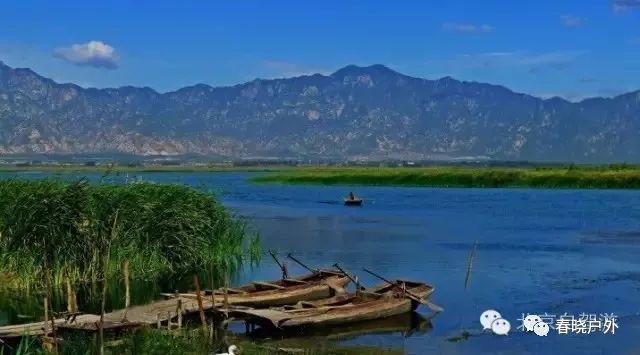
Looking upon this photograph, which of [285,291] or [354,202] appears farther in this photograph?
[354,202]

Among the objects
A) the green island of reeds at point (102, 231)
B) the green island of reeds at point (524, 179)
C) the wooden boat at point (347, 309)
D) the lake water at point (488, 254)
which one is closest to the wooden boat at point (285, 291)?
the wooden boat at point (347, 309)

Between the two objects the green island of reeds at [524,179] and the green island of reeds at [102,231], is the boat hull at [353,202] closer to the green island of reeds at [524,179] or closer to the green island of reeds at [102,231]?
the green island of reeds at [524,179]

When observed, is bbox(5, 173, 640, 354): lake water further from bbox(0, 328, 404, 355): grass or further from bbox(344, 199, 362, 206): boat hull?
bbox(344, 199, 362, 206): boat hull

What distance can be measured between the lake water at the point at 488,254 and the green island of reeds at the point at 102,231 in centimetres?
386

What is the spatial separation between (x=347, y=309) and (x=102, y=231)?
35.8 ft

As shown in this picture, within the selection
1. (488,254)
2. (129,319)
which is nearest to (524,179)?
(488,254)

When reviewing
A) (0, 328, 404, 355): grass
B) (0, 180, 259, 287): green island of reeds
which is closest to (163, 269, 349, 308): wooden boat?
(0, 328, 404, 355): grass

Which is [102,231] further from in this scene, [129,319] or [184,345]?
[184,345]

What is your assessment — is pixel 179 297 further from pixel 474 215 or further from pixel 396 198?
pixel 396 198

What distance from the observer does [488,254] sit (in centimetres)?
5481

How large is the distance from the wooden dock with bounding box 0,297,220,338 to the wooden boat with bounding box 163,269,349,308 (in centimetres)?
86

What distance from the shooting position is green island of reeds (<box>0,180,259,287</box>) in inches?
1315

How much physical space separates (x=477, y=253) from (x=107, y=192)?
2644 centimetres

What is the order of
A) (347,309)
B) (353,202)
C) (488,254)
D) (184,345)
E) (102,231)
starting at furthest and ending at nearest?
(353,202) → (488,254) → (102,231) → (347,309) → (184,345)
